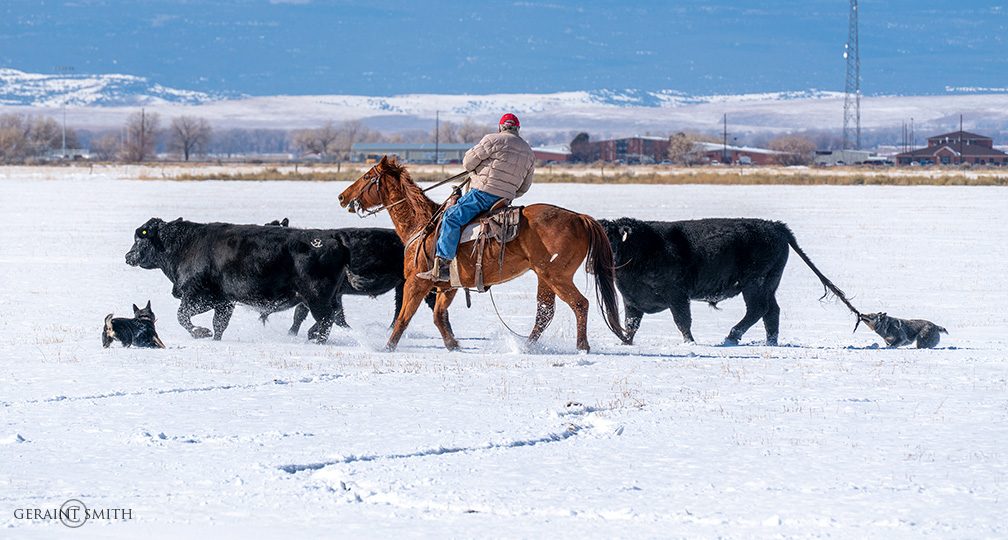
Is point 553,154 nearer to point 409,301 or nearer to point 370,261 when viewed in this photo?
point 370,261

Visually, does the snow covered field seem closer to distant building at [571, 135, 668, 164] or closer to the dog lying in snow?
the dog lying in snow

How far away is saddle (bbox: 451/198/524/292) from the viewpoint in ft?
37.8

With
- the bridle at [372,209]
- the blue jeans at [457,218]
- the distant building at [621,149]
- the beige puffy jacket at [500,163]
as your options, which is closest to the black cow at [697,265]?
the beige puffy jacket at [500,163]

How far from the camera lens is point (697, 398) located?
9.34 metres

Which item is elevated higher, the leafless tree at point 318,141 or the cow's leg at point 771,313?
the leafless tree at point 318,141

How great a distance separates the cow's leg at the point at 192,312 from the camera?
12.9 meters

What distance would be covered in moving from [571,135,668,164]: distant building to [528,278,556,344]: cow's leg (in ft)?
468

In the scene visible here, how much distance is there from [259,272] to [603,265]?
10.2ft

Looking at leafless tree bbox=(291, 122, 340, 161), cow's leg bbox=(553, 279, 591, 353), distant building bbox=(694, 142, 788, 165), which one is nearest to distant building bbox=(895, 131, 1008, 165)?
distant building bbox=(694, 142, 788, 165)

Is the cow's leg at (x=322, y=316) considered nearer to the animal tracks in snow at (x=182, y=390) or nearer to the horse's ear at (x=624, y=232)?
the animal tracks in snow at (x=182, y=390)

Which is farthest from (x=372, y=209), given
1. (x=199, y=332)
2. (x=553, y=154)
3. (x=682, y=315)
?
(x=553, y=154)

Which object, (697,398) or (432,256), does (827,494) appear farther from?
(432,256)

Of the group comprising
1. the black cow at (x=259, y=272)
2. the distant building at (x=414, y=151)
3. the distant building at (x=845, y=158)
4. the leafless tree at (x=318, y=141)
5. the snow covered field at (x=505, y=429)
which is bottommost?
the snow covered field at (x=505, y=429)

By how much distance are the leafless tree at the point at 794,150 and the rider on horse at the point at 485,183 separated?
423ft
